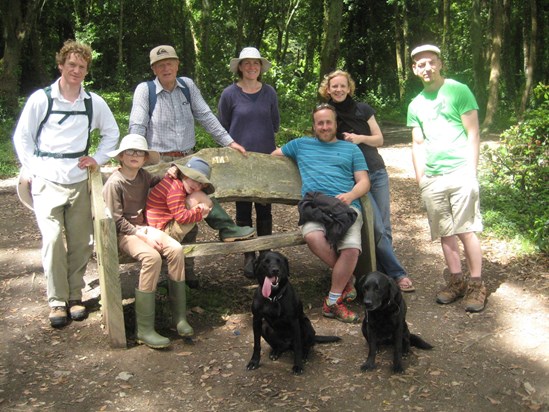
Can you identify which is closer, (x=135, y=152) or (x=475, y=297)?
(x=135, y=152)

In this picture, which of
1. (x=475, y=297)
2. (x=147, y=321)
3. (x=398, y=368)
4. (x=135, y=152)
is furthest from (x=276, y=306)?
(x=475, y=297)

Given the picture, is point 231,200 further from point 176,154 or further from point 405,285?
point 405,285

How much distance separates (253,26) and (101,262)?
30679mm

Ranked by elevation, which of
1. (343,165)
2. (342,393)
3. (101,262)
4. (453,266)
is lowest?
(342,393)

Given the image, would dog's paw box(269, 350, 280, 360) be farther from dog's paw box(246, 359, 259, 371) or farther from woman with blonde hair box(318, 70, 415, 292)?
woman with blonde hair box(318, 70, 415, 292)

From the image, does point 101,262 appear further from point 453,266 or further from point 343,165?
point 453,266

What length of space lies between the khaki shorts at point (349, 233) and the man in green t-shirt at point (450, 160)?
28.6 inches

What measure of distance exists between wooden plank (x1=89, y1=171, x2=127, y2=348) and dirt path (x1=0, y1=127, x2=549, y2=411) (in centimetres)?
16

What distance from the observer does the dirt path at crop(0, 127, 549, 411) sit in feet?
12.3

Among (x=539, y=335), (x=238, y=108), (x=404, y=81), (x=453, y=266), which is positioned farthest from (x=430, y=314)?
(x=404, y=81)

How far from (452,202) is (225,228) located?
1.98 metres

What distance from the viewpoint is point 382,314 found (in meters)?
4.08

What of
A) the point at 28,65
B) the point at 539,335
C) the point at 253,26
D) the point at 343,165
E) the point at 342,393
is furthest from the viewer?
the point at 253,26

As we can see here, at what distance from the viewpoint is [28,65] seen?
2586 cm
